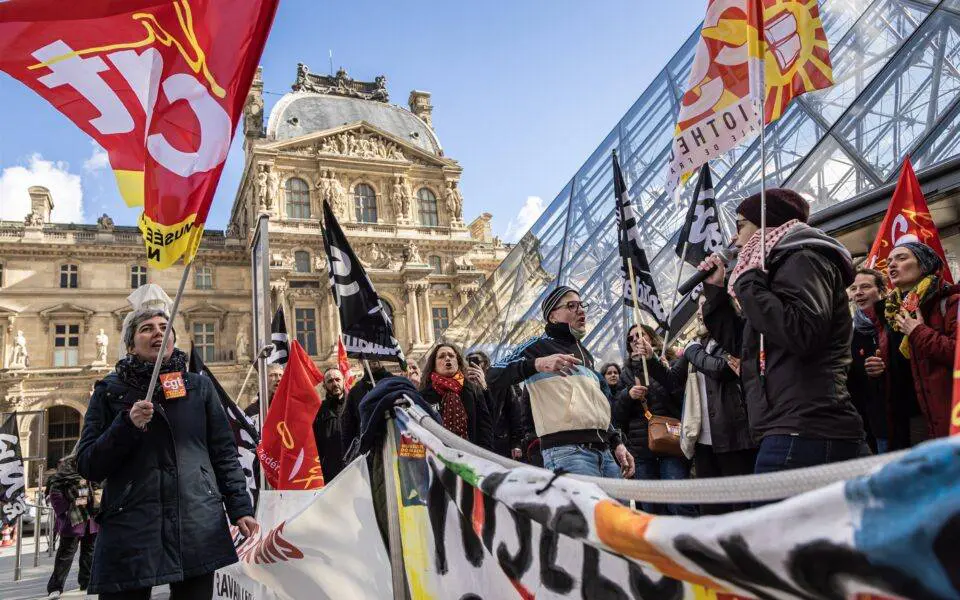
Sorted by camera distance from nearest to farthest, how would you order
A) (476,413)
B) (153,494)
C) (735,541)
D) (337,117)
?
(735,541)
(153,494)
(476,413)
(337,117)

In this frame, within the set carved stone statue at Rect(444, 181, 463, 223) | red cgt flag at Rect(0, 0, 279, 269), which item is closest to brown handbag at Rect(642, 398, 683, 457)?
red cgt flag at Rect(0, 0, 279, 269)

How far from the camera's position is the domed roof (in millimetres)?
38531

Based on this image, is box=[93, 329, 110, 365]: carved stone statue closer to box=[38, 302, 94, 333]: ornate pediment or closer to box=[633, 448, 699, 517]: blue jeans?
box=[38, 302, 94, 333]: ornate pediment

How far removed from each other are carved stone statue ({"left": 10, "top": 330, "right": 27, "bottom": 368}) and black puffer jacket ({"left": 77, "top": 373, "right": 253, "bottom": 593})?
107 ft

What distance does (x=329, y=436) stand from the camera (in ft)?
20.0

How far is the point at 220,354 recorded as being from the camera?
33.6 m

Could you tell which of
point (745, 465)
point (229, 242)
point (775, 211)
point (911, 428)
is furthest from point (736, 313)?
point (229, 242)

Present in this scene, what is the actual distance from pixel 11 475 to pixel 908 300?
11.8 meters

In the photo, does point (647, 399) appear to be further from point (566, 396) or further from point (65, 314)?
point (65, 314)

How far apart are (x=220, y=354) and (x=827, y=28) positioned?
3109 centimetres

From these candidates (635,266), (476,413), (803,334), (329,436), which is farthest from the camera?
(329,436)

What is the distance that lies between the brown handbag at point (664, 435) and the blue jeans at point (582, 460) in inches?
39.0

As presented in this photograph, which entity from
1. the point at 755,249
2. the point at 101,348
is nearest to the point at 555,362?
the point at 755,249

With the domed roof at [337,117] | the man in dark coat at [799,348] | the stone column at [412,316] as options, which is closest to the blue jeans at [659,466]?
the man in dark coat at [799,348]
